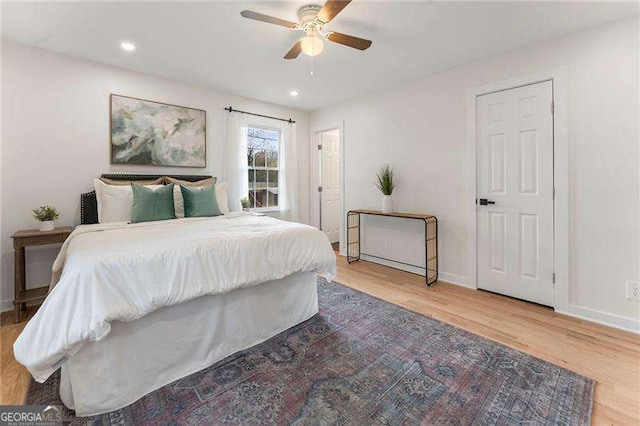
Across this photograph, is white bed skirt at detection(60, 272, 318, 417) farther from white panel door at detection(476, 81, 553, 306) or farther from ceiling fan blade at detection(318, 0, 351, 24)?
white panel door at detection(476, 81, 553, 306)

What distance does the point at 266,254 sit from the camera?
6.59 ft

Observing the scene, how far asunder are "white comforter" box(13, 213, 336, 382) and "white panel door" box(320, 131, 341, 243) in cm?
290

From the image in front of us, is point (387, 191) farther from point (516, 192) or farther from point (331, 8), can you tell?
point (331, 8)

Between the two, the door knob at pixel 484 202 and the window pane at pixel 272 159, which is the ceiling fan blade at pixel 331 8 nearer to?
the door knob at pixel 484 202

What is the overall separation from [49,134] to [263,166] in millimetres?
2508

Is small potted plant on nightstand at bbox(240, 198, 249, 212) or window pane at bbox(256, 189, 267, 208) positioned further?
window pane at bbox(256, 189, 267, 208)

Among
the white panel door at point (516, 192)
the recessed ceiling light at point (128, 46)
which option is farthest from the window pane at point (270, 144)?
the white panel door at point (516, 192)

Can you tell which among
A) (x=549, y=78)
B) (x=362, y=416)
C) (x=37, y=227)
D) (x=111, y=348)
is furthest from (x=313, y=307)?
(x=549, y=78)

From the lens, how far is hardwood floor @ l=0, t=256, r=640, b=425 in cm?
156

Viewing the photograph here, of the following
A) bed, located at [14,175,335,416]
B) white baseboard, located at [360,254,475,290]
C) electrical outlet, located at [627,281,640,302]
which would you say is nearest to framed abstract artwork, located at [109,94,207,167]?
bed, located at [14,175,335,416]

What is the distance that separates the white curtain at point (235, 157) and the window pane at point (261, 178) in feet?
1.11

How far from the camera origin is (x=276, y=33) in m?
2.44

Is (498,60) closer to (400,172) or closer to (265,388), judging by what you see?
(400,172)

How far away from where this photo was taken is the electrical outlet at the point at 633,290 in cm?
221
